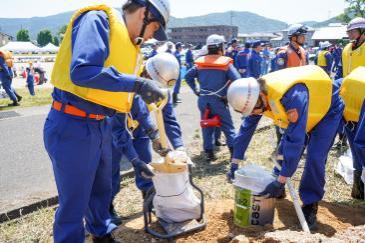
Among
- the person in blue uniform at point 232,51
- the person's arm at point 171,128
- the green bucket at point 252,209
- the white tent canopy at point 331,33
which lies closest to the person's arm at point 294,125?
the green bucket at point 252,209

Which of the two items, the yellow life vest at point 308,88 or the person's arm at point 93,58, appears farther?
the yellow life vest at point 308,88

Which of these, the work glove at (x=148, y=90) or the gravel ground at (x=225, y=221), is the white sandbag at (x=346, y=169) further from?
the work glove at (x=148, y=90)

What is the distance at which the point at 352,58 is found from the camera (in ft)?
19.6

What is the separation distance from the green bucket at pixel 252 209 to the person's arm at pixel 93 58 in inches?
63.0

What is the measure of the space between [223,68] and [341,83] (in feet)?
6.50

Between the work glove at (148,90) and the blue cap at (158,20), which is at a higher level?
the blue cap at (158,20)

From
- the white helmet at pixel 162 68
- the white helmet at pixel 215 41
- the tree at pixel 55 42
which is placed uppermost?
the white helmet at pixel 215 41

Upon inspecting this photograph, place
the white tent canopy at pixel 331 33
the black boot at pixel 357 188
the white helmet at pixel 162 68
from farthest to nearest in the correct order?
the white tent canopy at pixel 331 33 < the black boot at pixel 357 188 < the white helmet at pixel 162 68

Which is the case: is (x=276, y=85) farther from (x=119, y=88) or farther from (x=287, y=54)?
(x=287, y=54)

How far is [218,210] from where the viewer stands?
12.8ft

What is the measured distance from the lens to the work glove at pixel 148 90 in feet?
7.48

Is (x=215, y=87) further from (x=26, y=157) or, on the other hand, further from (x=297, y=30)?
(x=26, y=157)

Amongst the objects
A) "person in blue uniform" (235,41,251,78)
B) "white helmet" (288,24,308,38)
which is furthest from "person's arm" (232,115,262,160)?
"person in blue uniform" (235,41,251,78)

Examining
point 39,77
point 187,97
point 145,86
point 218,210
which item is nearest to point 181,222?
point 218,210
